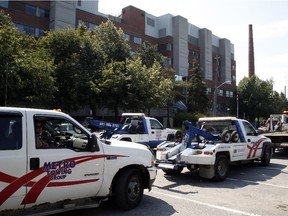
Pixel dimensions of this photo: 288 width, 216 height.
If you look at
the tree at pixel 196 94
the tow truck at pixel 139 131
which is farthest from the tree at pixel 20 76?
the tree at pixel 196 94

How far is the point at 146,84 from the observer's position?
1120 inches

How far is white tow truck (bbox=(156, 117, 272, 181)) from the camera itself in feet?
30.8

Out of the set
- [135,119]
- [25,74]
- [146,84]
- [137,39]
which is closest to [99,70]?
[146,84]

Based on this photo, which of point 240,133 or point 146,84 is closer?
point 240,133

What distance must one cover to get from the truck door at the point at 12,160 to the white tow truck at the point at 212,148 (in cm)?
523

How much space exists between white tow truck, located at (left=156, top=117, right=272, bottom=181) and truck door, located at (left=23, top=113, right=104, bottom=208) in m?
3.99

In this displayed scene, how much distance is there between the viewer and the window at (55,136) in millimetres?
5348

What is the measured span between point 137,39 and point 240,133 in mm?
48675

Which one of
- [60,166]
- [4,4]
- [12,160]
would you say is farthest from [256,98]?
[12,160]

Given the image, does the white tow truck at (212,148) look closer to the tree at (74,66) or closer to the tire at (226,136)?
the tire at (226,136)

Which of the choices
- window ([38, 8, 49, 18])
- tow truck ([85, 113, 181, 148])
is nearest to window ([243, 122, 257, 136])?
tow truck ([85, 113, 181, 148])

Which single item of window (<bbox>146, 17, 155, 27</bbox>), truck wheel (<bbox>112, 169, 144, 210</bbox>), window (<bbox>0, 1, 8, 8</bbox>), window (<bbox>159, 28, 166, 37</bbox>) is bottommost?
truck wheel (<bbox>112, 169, 144, 210</bbox>)

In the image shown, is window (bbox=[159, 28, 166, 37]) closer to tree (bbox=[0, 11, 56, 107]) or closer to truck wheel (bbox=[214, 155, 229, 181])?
tree (bbox=[0, 11, 56, 107])

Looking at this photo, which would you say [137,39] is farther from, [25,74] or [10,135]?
[10,135]
